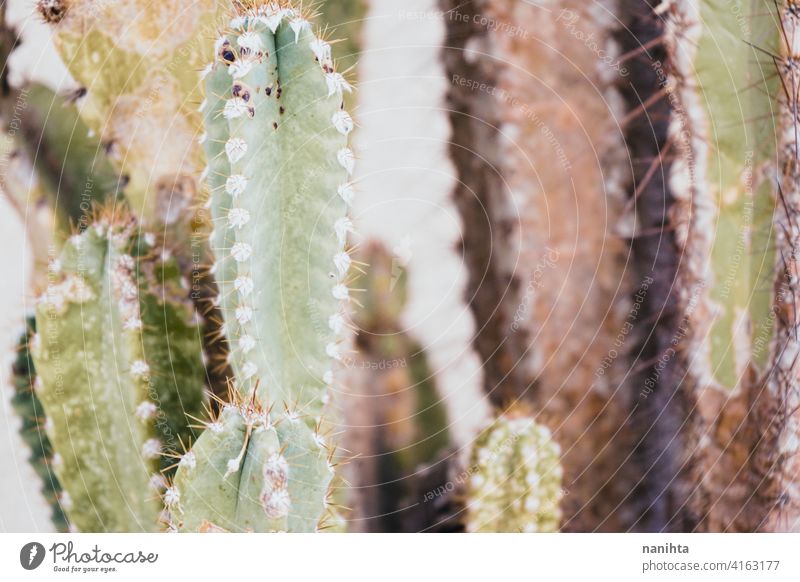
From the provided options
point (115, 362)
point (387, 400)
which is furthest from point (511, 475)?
point (115, 362)

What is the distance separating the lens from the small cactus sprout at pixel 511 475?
36.3 inches

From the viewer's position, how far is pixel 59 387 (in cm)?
90

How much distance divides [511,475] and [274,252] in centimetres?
40

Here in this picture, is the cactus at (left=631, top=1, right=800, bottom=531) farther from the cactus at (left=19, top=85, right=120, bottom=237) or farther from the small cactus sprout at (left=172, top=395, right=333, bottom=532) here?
the cactus at (left=19, top=85, right=120, bottom=237)

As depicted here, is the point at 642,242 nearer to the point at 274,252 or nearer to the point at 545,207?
the point at 545,207

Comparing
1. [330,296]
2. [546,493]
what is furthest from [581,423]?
[330,296]

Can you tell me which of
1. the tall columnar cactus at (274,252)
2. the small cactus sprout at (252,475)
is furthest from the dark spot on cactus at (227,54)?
the small cactus sprout at (252,475)

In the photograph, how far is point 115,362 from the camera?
0.90 meters

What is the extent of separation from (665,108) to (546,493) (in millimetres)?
498

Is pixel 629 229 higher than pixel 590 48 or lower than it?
lower

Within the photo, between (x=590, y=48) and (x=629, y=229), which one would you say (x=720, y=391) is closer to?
(x=629, y=229)

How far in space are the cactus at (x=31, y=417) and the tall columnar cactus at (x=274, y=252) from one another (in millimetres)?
198

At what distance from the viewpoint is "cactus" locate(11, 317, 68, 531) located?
0.92 metres

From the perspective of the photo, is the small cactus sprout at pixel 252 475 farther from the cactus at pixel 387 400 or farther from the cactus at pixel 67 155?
the cactus at pixel 67 155
